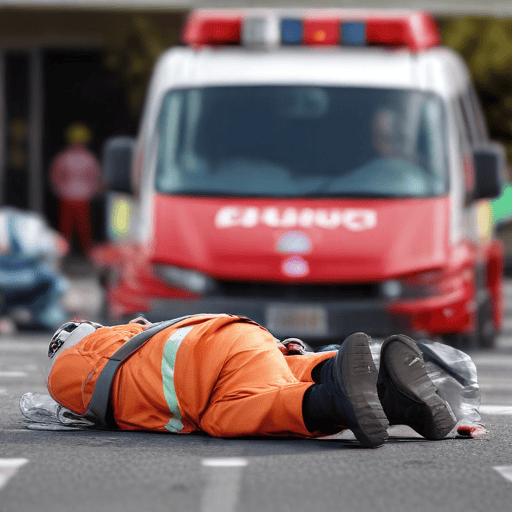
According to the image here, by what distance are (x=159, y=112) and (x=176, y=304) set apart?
1533mm

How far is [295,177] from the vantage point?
9.67m

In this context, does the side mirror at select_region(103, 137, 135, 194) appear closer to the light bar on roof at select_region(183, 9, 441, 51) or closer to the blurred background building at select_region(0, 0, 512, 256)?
the light bar on roof at select_region(183, 9, 441, 51)

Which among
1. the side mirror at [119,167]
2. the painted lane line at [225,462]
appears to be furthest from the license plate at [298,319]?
the painted lane line at [225,462]

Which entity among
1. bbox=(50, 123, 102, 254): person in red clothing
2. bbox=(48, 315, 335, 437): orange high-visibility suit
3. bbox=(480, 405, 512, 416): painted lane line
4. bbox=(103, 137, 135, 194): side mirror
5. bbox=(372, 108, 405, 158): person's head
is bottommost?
bbox=(50, 123, 102, 254): person in red clothing

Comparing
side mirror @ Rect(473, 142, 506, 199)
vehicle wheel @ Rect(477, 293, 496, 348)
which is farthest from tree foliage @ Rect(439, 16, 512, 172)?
side mirror @ Rect(473, 142, 506, 199)

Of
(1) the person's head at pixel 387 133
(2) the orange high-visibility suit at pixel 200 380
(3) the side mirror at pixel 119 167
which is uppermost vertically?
(1) the person's head at pixel 387 133

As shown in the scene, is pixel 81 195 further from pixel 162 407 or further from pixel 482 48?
pixel 162 407

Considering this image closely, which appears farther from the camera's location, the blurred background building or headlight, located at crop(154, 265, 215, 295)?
the blurred background building

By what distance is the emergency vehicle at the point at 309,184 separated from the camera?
9102mm

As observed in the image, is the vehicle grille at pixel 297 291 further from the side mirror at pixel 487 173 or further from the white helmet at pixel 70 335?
the white helmet at pixel 70 335

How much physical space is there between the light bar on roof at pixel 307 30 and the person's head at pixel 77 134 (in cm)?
978

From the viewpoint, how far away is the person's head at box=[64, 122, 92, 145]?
66.0 feet

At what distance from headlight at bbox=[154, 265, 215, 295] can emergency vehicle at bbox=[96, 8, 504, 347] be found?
12 mm

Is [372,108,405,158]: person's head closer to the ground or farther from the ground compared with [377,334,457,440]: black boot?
farther from the ground
